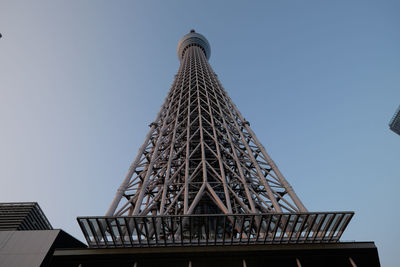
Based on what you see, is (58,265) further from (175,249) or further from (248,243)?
(248,243)

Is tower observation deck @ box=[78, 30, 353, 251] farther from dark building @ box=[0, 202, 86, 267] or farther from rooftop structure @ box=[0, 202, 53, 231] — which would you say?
rooftop structure @ box=[0, 202, 53, 231]

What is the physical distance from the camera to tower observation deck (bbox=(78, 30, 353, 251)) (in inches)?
522

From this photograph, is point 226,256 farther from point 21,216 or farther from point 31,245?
point 21,216

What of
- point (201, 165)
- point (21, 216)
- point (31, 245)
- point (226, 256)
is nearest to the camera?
point (226, 256)

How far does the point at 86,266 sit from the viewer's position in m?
12.6

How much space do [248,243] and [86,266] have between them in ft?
29.6

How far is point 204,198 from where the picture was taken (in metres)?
24.2

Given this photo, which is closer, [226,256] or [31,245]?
[226,256]

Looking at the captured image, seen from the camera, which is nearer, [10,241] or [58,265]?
[58,265]

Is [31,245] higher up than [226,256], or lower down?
higher up

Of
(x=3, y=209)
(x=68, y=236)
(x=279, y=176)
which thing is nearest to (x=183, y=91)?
(x=279, y=176)

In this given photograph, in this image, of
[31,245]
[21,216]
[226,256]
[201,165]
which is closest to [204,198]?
[201,165]

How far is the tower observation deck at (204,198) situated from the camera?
1326 centimetres

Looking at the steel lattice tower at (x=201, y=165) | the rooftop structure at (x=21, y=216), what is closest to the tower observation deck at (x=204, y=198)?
the steel lattice tower at (x=201, y=165)
